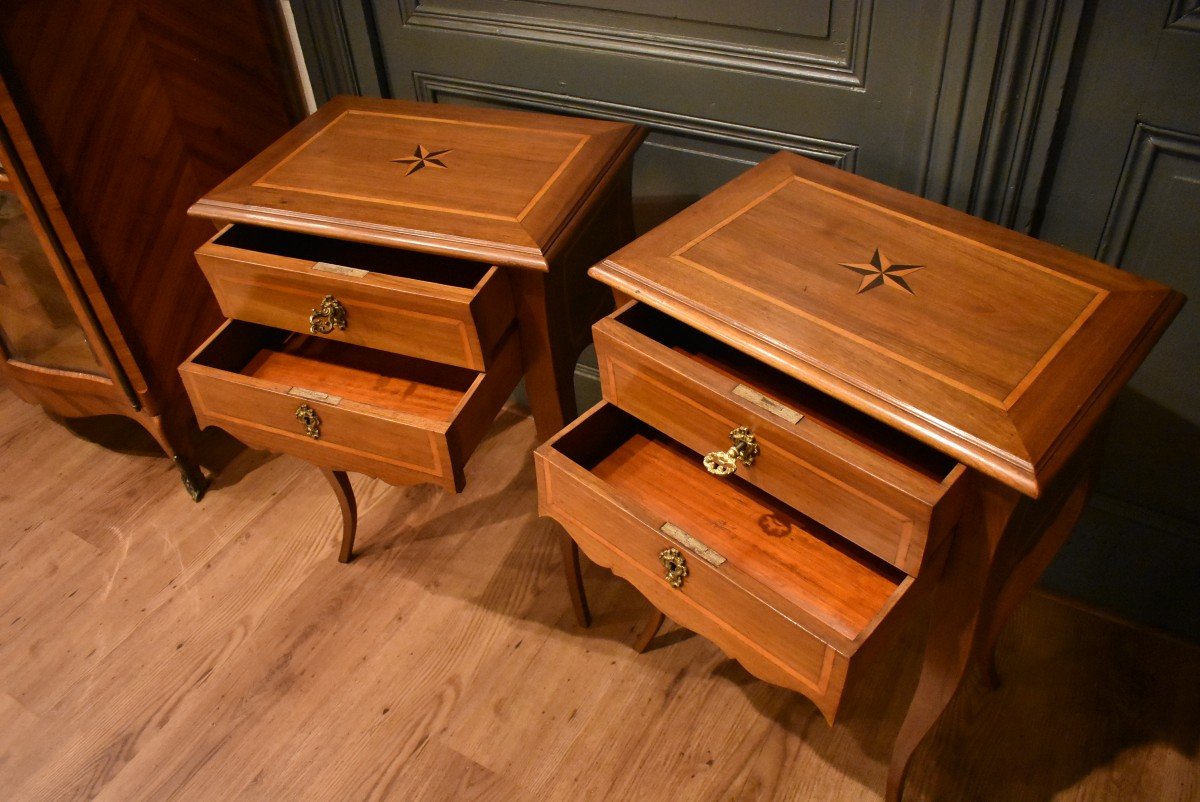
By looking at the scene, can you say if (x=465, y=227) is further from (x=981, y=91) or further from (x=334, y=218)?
(x=981, y=91)

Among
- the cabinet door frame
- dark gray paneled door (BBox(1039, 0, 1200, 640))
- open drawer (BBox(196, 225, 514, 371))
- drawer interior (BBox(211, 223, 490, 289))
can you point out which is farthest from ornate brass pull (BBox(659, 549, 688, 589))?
the cabinet door frame

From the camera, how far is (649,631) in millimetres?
1432

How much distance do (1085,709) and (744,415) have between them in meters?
0.81

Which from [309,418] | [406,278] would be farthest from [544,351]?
[309,418]

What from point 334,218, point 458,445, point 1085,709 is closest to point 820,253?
point 458,445

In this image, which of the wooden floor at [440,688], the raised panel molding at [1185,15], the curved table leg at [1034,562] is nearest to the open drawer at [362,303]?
the wooden floor at [440,688]

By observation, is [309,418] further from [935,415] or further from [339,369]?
[935,415]

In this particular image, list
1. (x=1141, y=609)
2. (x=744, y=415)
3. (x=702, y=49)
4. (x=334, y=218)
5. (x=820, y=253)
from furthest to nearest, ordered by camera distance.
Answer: (x=1141, y=609)
(x=702, y=49)
(x=334, y=218)
(x=820, y=253)
(x=744, y=415)

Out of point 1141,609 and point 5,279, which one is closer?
point 1141,609

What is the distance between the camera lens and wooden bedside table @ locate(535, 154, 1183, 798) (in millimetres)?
871

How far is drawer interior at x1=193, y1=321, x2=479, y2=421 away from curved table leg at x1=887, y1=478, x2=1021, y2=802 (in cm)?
66

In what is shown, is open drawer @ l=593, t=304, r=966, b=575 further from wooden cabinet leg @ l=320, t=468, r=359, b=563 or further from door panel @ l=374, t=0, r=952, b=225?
wooden cabinet leg @ l=320, t=468, r=359, b=563

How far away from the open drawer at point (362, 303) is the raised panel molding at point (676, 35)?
457mm

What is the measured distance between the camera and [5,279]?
5.35ft
